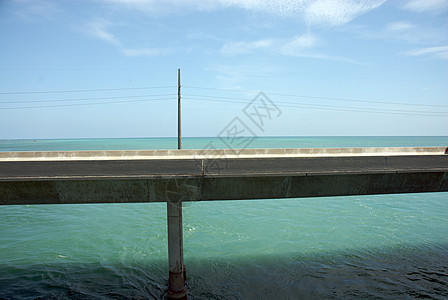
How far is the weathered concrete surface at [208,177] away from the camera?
7434 mm

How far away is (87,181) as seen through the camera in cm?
761

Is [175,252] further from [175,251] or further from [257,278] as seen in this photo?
[257,278]

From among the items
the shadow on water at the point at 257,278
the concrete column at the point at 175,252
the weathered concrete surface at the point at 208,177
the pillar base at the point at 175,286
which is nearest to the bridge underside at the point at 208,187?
the weathered concrete surface at the point at 208,177

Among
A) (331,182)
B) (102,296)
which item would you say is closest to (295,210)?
(331,182)

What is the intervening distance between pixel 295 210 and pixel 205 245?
9.44 meters

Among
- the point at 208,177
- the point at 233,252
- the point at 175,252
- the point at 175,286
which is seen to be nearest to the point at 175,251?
the point at 175,252

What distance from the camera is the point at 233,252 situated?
42.2ft

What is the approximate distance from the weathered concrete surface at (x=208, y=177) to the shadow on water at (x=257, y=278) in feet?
10.5

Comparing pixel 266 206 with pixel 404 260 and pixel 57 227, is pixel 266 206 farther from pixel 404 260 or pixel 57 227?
pixel 57 227

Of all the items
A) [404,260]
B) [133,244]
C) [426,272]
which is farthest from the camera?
[133,244]

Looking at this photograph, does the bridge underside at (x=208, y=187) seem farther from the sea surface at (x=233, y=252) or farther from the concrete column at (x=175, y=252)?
the sea surface at (x=233, y=252)

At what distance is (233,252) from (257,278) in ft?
8.90

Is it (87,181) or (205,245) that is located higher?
(87,181)

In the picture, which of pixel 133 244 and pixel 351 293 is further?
pixel 133 244
